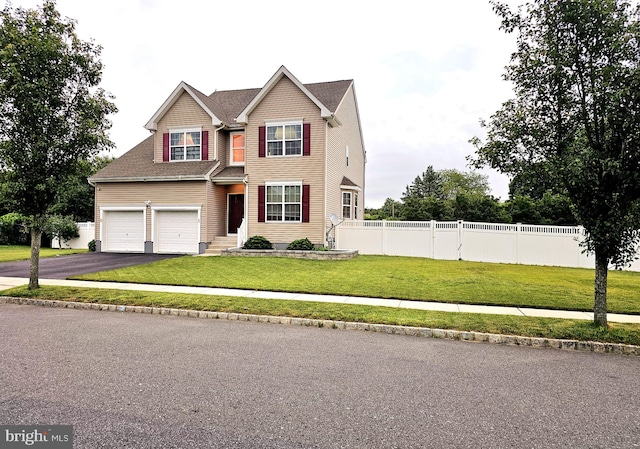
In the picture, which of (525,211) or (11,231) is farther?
(525,211)

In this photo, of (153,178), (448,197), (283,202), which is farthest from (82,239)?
(448,197)

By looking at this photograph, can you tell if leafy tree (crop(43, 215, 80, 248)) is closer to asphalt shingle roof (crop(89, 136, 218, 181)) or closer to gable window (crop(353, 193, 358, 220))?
asphalt shingle roof (crop(89, 136, 218, 181))

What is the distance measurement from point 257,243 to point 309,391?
14.4 m

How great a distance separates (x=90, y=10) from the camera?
13.7 meters

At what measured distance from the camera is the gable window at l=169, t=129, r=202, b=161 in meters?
20.8

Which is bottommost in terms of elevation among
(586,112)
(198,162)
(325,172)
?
(586,112)

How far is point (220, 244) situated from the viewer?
64.3ft

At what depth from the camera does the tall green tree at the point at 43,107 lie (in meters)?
9.28

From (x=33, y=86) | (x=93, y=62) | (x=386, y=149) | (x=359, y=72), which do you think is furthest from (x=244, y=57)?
(x=386, y=149)

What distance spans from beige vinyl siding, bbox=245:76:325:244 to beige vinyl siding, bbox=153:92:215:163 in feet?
8.44

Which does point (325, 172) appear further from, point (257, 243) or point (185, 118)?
point (185, 118)

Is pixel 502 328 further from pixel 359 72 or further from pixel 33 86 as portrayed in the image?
pixel 359 72

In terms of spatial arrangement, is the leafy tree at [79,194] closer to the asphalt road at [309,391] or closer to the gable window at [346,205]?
the asphalt road at [309,391]

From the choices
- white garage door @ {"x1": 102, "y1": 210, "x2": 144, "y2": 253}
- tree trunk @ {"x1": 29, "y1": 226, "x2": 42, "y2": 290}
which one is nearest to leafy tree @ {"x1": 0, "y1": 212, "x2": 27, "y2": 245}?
white garage door @ {"x1": 102, "y1": 210, "x2": 144, "y2": 253}
